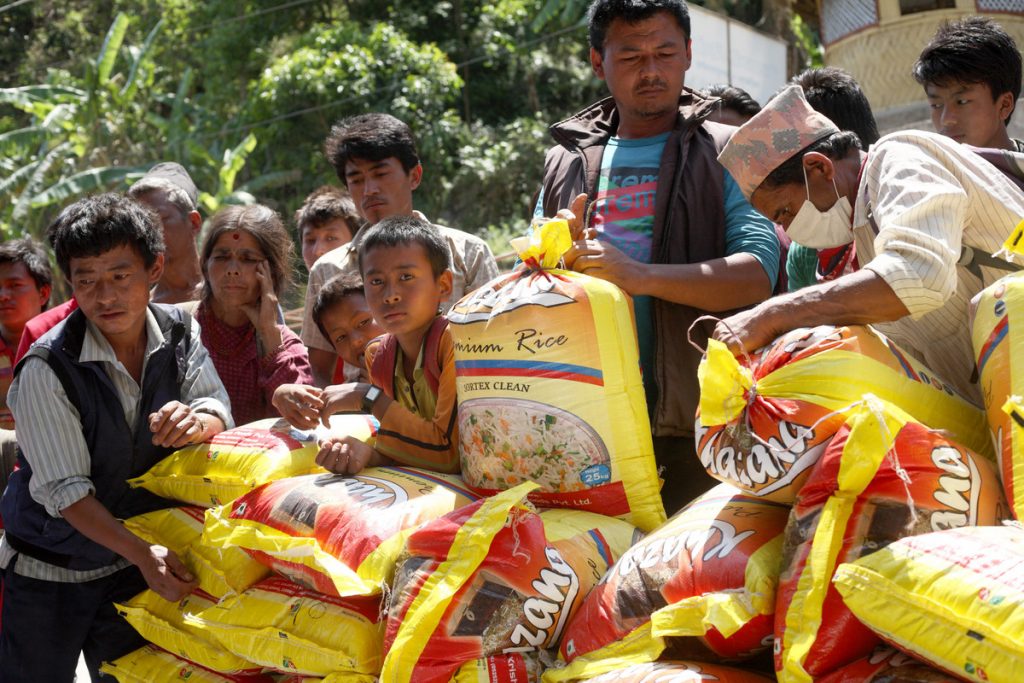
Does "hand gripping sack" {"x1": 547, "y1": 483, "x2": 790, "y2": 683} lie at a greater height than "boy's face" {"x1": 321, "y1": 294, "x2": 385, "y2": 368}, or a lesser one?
lesser

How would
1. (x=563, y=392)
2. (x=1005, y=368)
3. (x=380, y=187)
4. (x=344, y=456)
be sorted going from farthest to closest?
1. (x=380, y=187)
2. (x=344, y=456)
3. (x=563, y=392)
4. (x=1005, y=368)

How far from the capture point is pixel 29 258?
14.1ft

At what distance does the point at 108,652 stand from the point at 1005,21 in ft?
28.0

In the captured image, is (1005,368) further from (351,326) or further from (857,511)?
(351,326)

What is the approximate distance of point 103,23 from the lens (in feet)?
64.6

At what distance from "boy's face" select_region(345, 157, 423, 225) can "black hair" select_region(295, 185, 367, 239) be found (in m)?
0.77

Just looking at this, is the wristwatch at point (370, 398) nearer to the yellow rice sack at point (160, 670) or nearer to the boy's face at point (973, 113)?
the yellow rice sack at point (160, 670)

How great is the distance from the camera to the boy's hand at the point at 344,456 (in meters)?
2.54

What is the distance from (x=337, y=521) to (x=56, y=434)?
89 cm

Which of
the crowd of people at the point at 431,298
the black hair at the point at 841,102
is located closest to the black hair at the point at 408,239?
the crowd of people at the point at 431,298

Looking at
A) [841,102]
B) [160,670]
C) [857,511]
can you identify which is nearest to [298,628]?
[160,670]

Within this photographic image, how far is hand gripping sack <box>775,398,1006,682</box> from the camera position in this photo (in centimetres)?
160

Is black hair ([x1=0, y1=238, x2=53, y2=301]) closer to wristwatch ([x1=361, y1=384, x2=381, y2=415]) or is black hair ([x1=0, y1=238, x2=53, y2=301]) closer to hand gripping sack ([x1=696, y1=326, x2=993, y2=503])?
wristwatch ([x1=361, y1=384, x2=381, y2=415])

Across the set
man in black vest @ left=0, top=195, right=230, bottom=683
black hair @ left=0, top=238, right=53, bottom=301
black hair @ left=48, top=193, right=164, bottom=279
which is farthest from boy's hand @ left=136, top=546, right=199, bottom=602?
black hair @ left=0, top=238, right=53, bottom=301
